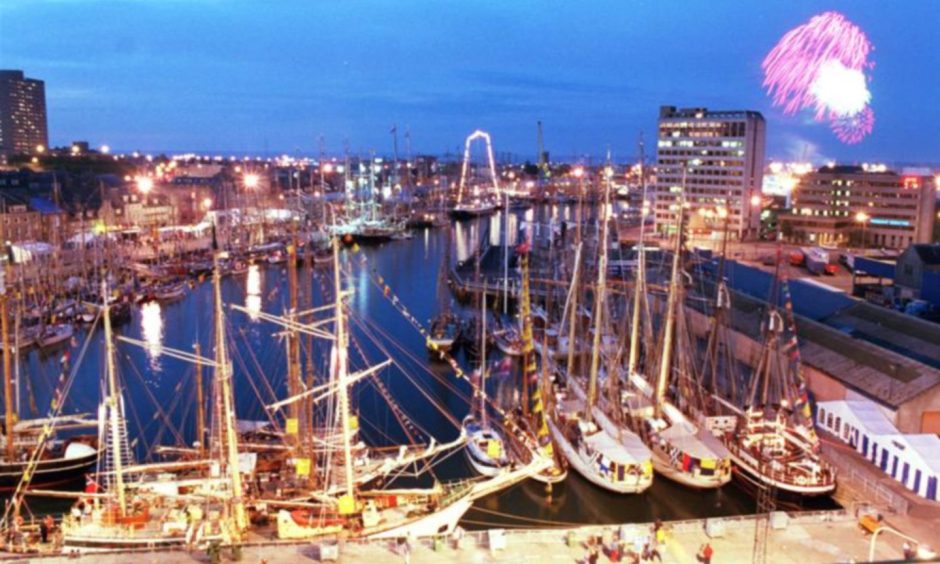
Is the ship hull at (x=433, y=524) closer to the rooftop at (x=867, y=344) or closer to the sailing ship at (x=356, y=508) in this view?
the sailing ship at (x=356, y=508)

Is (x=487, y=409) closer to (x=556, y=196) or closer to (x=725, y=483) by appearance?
(x=725, y=483)

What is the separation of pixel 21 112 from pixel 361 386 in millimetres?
97980

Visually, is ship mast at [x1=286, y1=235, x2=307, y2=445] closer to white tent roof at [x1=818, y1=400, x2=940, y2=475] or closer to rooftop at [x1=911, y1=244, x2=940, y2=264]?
white tent roof at [x1=818, y1=400, x2=940, y2=475]

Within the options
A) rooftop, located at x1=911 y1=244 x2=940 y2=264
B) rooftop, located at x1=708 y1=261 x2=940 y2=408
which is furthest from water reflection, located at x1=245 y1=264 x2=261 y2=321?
rooftop, located at x1=911 y1=244 x2=940 y2=264

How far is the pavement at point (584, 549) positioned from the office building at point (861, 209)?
32.5 meters

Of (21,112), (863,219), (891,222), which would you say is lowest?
(891,222)

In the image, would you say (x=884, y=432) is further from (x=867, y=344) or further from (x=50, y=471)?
(x=50, y=471)

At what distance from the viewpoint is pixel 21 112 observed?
9719 cm

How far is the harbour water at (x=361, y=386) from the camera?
39.9ft

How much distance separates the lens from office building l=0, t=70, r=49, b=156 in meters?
94.6

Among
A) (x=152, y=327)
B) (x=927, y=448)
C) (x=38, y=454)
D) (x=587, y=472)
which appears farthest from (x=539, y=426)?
(x=152, y=327)

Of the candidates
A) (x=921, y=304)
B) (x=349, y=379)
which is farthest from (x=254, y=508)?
(x=921, y=304)

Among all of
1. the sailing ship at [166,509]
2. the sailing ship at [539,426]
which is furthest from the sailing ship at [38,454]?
the sailing ship at [539,426]

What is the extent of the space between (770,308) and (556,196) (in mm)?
70941
